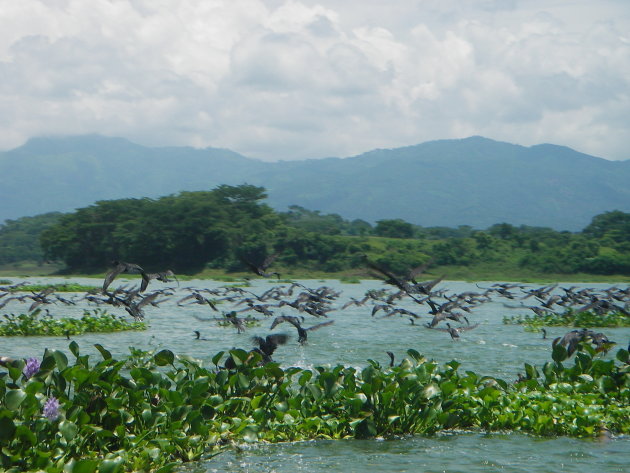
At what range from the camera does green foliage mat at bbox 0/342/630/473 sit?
25.3 feet

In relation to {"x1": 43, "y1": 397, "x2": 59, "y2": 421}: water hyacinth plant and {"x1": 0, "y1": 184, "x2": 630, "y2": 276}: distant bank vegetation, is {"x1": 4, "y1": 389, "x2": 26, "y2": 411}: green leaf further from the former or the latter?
{"x1": 0, "y1": 184, "x2": 630, "y2": 276}: distant bank vegetation

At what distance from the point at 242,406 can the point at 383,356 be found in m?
9.70

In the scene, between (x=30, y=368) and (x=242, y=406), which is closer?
(x=30, y=368)

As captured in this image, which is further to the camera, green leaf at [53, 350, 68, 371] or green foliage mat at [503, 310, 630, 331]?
green foliage mat at [503, 310, 630, 331]

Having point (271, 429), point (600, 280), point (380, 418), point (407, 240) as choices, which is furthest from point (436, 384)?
point (407, 240)

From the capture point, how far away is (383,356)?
18.9 m

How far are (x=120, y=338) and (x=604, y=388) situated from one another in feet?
48.4

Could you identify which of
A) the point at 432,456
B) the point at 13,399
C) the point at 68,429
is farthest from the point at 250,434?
the point at 13,399

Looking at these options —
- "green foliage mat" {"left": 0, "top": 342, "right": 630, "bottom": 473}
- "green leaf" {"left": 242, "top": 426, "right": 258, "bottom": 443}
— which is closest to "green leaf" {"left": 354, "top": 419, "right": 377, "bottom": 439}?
"green foliage mat" {"left": 0, "top": 342, "right": 630, "bottom": 473}

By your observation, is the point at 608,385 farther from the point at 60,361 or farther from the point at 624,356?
the point at 60,361

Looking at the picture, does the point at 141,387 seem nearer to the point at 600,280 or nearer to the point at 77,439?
the point at 77,439

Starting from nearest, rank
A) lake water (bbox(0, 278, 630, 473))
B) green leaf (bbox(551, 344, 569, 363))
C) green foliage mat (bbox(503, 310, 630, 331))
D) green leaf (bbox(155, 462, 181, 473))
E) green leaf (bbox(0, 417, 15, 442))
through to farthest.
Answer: green leaf (bbox(0, 417, 15, 442)) < green leaf (bbox(155, 462, 181, 473)) < lake water (bbox(0, 278, 630, 473)) < green leaf (bbox(551, 344, 569, 363)) < green foliage mat (bbox(503, 310, 630, 331))

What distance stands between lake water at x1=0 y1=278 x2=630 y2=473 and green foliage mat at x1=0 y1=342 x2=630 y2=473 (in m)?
0.22

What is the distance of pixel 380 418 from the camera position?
32.3 feet
